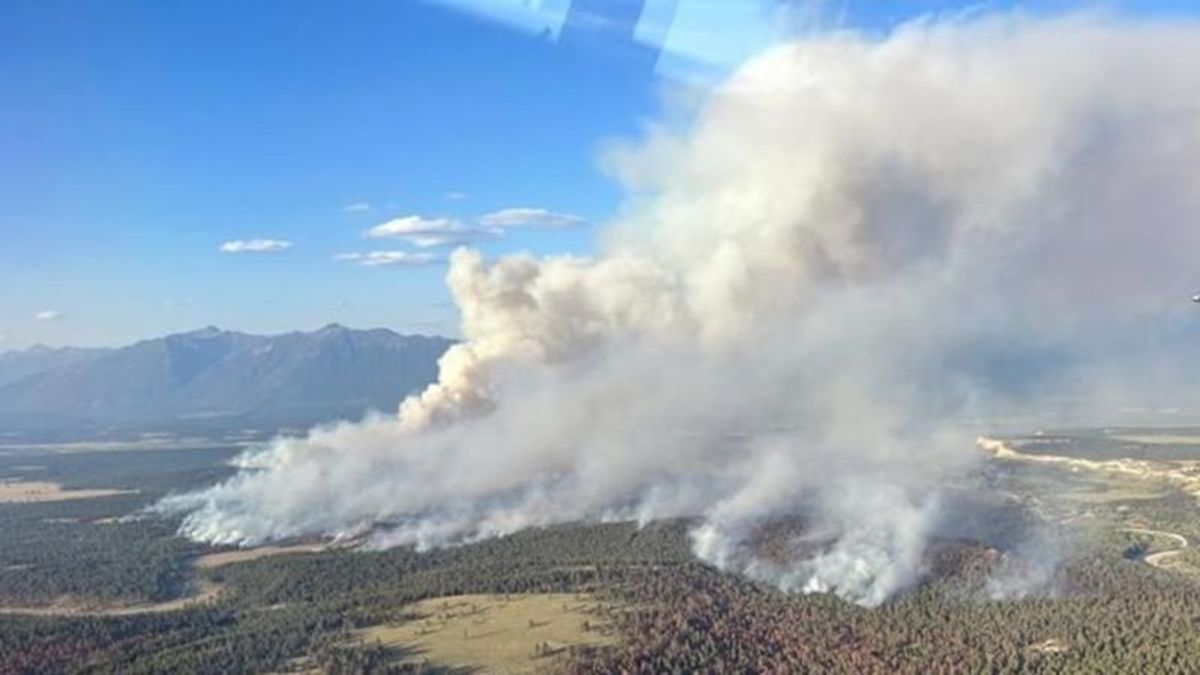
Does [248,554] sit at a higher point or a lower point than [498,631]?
lower

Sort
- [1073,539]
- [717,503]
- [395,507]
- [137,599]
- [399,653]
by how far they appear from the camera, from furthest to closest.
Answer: [395,507]
[717,503]
[1073,539]
[137,599]
[399,653]

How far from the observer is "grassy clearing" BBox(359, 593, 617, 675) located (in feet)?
308

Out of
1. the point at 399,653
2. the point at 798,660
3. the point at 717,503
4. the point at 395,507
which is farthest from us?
the point at 395,507

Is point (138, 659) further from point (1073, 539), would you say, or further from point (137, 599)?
point (1073, 539)

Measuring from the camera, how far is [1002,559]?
12181 cm

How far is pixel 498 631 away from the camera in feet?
335

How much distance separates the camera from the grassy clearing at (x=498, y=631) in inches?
3701

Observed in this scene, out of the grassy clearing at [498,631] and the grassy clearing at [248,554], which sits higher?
the grassy clearing at [498,631]

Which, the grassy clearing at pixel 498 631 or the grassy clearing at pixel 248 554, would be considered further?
the grassy clearing at pixel 248 554

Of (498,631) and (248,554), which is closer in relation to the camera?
(498,631)

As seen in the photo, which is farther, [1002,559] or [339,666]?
[1002,559]

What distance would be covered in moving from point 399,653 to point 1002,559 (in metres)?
63.7

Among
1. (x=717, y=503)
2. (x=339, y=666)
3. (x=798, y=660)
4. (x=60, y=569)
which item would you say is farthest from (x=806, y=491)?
(x=60, y=569)

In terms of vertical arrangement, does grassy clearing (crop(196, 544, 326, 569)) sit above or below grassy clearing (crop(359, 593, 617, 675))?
below
